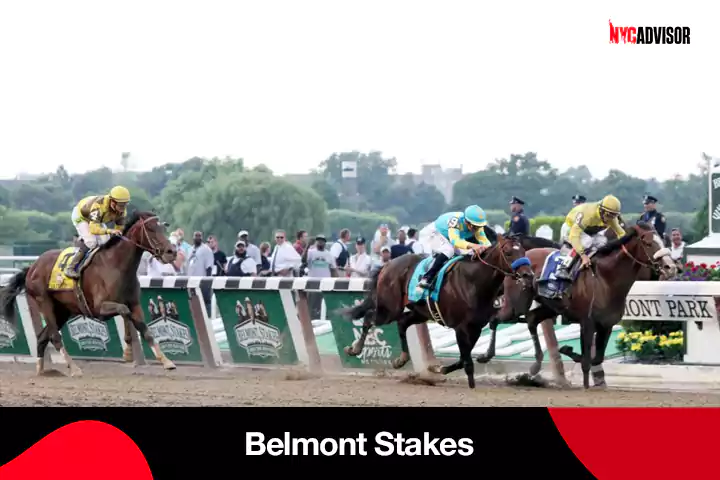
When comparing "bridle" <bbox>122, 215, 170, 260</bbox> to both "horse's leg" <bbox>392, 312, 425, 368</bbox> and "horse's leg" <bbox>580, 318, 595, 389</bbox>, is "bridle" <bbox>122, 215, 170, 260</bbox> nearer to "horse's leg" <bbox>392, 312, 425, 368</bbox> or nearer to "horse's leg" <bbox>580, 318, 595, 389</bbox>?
"horse's leg" <bbox>392, 312, 425, 368</bbox>

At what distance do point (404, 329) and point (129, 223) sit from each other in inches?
107

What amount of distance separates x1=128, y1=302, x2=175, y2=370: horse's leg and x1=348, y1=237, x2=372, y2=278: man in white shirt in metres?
4.33

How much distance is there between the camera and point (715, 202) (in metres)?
12.4

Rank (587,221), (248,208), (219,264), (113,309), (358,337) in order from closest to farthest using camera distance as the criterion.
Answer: (587,221)
(113,309)
(358,337)
(219,264)
(248,208)

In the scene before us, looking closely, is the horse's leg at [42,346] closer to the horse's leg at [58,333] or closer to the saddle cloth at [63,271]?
the horse's leg at [58,333]

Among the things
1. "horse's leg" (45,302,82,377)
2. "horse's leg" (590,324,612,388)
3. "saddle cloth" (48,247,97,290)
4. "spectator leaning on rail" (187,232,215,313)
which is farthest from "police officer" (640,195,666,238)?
"spectator leaning on rail" (187,232,215,313)

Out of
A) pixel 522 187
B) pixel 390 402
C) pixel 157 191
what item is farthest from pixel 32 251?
pixel 157 191

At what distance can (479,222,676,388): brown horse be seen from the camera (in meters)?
10.1

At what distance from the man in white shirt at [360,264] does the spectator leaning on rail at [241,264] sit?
124 centimetres

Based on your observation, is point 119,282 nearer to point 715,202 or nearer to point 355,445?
point 715,202

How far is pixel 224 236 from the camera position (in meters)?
60.4

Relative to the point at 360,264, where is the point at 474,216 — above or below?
above

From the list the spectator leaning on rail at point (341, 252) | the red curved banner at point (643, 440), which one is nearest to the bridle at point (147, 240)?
the spectator leaning on rail at point (341, 252)

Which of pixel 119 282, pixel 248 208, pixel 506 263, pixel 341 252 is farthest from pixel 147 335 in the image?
pixel 248 208
